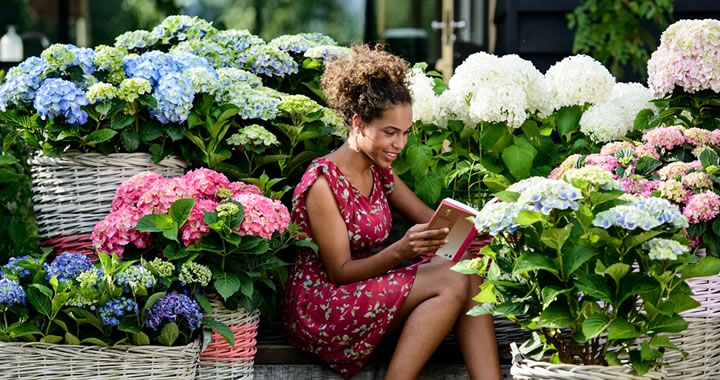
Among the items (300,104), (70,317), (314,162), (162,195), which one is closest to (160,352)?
(70,317)

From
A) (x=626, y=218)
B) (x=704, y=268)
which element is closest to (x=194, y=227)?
(x=626, y=218)

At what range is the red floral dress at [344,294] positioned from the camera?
7.69ft

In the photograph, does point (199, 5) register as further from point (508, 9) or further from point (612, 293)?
point (612, 293)

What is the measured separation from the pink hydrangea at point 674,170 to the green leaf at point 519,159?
0.45m

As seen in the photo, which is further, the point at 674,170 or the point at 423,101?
the point at 423,101

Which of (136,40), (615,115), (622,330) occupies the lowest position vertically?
(622,330)

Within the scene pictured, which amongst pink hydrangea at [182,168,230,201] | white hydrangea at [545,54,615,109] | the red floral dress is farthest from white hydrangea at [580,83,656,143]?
pink hydrangea at [182,168,230,201]

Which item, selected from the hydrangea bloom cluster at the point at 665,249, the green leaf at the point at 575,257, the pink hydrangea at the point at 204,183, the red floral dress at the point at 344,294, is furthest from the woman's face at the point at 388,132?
the hydrangea bloom cluster at the point at 665,249

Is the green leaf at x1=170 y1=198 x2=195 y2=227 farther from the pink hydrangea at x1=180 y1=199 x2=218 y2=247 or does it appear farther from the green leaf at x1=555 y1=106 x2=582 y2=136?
the green leaf at x1=555 y1=106 x2=582 y2=136

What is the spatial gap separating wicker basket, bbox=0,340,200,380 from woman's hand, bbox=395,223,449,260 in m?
0.59

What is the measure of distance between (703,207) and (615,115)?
0.57 metres

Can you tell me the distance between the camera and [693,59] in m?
2.44

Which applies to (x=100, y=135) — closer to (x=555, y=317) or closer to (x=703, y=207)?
(x=555, y=317)

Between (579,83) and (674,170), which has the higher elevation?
(579,83)
